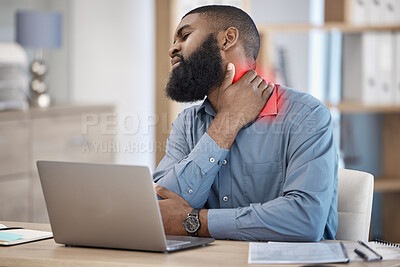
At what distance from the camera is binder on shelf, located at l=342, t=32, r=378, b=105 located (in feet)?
12.5

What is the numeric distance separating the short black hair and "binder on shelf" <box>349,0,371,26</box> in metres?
1.94

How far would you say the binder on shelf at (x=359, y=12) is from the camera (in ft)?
12.6

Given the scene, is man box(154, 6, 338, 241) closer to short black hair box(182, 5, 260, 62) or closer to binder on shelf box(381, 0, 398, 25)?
short black hair box(182, 5, 260, 62)

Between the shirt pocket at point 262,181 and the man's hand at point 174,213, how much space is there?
8.2 inches

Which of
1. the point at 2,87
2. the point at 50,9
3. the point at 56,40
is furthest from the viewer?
the point at 50,9

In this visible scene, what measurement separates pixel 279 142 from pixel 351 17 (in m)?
2.20

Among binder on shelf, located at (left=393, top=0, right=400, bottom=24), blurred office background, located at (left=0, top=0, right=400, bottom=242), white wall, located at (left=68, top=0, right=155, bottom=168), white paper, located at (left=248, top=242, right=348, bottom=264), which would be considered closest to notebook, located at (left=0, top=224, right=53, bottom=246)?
white paper, located at (left=248, top=242, right=348, bottom=264)

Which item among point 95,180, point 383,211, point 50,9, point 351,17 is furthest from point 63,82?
point 95,180

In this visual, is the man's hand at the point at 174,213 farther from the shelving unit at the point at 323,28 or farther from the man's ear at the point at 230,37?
the shelving unit at the point at 323,28

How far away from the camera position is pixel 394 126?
4113mm

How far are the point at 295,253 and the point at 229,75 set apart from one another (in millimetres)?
745

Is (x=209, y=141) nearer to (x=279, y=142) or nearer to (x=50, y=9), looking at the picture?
(x=279, y=142)

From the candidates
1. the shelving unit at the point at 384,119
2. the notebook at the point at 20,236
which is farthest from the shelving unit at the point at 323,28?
the notebook at the point at 20,236

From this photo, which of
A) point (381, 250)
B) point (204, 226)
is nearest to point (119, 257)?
point (204, 226)
